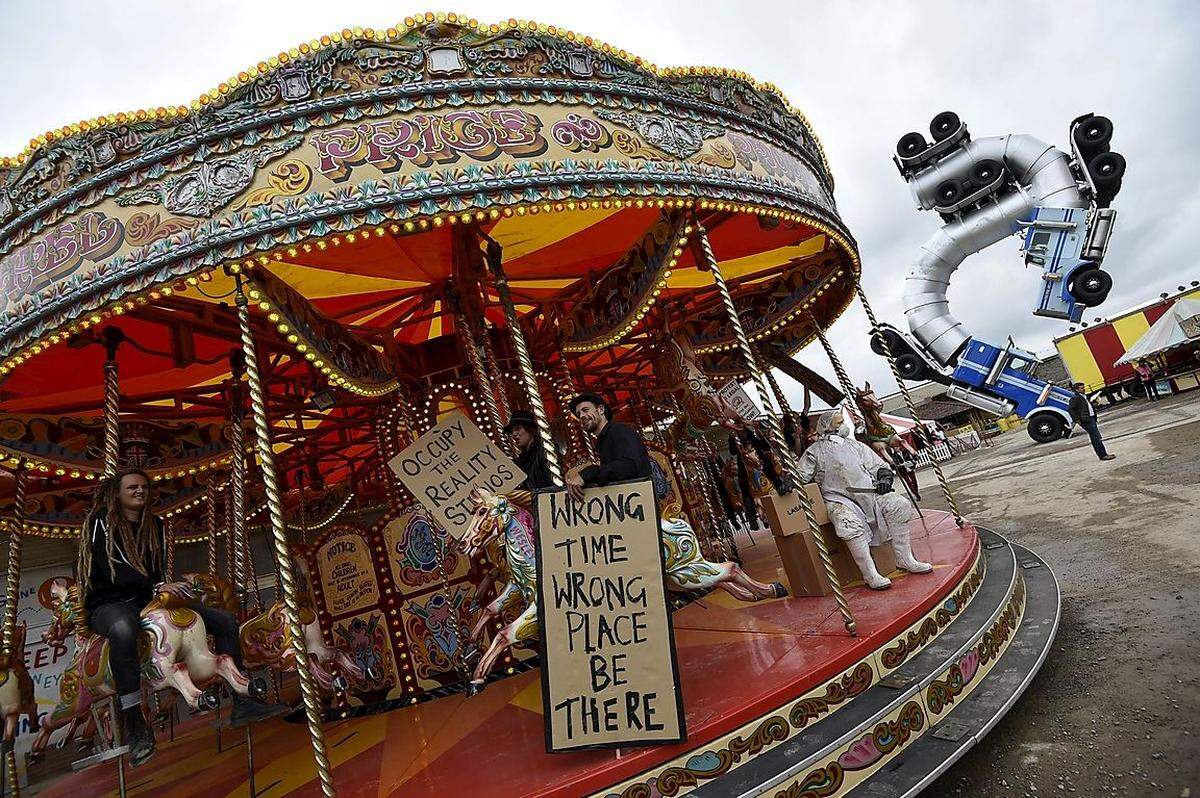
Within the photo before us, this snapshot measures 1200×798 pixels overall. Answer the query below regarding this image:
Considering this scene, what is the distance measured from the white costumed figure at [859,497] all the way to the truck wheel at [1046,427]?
15.2 metres

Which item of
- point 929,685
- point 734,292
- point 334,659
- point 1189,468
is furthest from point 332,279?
point 1189,468

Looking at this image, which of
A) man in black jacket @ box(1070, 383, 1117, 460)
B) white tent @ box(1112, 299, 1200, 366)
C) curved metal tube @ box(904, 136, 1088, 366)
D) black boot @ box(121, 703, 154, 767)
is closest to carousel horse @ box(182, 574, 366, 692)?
black boot @ box(121, 703, 154, 767)

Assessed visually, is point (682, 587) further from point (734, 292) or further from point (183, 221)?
point (734, 292)

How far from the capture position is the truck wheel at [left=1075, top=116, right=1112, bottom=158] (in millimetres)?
14234

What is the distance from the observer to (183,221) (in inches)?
120

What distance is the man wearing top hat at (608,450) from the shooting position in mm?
3203

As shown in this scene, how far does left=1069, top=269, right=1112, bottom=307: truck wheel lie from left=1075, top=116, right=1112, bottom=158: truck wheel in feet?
9.85

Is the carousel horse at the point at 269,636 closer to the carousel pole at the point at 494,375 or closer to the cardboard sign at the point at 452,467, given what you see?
the cardboard sign at the point at 452,467

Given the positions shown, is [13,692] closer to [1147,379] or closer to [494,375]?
[494,375]

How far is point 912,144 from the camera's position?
1686 cm

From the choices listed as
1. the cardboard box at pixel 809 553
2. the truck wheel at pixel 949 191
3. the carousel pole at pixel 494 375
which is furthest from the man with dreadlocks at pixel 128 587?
the truck wheel at pixel 949 191

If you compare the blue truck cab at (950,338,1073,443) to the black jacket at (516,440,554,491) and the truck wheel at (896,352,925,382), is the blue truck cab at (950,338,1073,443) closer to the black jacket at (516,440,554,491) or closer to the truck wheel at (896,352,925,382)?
the truck wheel at (896,352,925,382)

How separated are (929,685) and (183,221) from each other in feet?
15.5

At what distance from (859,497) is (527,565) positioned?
266 centimetres
